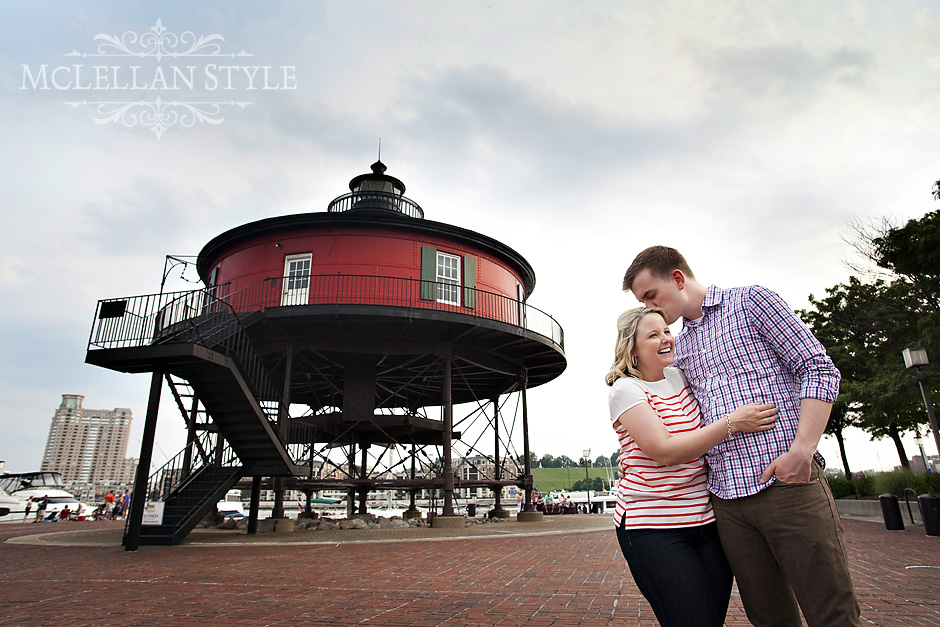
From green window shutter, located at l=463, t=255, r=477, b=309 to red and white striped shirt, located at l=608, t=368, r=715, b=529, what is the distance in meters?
14.1

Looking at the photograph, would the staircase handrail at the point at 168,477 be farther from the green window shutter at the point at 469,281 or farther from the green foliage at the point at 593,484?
the green foliage at the point at 593,484

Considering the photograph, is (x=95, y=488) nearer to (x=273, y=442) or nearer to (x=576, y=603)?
(x=273, y=442)

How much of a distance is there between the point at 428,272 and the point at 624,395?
14.7m

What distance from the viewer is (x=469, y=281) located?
56.6 ft

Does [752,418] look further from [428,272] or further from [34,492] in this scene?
[34,492]

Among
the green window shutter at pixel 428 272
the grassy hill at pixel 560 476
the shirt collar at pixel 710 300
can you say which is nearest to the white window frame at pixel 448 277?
the green window shutter at pixel 428 272

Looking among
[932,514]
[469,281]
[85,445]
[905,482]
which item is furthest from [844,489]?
[85,445]

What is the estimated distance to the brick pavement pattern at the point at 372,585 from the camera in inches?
174

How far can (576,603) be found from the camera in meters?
4.91

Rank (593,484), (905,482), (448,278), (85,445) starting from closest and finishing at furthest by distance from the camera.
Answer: (905,482), (448,278), (85,445), (593,484)

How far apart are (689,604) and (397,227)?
15440 millimetres

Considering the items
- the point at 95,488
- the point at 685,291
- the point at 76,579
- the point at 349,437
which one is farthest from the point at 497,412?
the point at 95,488

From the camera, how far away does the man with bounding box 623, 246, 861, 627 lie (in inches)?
72.1

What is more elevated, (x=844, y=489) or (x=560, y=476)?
(x=560, y=476)
